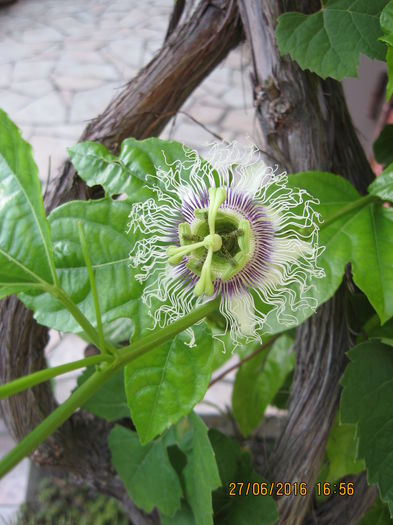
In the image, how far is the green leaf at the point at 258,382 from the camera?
0.86 metres

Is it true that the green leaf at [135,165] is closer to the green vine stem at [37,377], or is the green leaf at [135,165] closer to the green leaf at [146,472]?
the green vine stem at [37,377]

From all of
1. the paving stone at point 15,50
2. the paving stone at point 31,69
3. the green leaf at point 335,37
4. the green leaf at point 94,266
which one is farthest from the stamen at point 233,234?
the paving stone at point 15,50

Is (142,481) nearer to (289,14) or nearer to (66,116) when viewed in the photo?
(289,14)

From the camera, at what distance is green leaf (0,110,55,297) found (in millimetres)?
357

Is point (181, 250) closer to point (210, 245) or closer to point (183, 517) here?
point (210, 245)

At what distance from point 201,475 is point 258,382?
31 centimetres

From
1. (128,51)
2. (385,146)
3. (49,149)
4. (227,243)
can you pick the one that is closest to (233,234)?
(227,243)

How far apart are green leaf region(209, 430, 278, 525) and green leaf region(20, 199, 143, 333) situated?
0.98ft

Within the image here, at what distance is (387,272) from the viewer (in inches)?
19.7

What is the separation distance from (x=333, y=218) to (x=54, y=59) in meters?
2.70

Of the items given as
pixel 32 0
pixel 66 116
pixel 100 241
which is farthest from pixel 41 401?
pixel 32 0

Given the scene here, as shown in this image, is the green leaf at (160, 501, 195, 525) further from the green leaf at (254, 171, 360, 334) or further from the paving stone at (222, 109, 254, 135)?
the paving stone at (222, 109, 254, 135)

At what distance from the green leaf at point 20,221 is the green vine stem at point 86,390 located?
0.07 m
